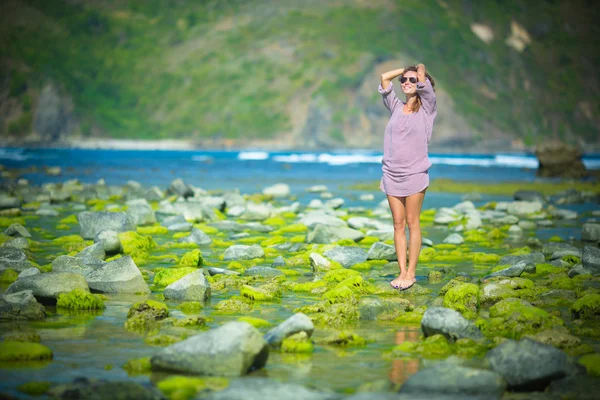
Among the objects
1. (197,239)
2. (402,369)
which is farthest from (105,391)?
(197,239)

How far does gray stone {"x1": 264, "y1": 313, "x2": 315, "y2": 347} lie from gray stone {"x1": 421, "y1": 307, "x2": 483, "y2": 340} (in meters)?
1.03

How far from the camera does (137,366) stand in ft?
18.5

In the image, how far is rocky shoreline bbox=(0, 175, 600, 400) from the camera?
5359 millimetres

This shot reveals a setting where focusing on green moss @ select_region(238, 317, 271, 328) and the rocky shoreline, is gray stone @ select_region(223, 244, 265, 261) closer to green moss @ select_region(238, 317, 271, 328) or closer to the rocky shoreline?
the rocky shoreline

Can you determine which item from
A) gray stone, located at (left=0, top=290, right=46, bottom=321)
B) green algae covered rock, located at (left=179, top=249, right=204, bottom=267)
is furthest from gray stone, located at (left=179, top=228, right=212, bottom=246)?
gray stone, located at (left=0, top=290, right=46, bottom=321)

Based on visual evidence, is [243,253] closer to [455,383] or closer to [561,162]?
[455,383]

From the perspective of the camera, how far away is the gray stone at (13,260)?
9.60 metres

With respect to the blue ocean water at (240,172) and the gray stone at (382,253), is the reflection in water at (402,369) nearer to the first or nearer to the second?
the gray stone at (382,253)

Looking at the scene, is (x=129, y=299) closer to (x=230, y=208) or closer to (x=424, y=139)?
(x=424, y=139)

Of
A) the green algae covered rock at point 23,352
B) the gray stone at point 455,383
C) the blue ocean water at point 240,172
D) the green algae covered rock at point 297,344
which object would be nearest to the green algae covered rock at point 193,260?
the green algae covered rock at point 297,344

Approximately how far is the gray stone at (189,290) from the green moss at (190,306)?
15cm

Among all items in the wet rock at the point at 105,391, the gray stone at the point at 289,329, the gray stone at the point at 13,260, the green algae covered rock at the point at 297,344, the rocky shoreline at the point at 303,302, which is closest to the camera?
the wet rock at the point at 105,391

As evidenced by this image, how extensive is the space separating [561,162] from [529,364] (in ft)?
135

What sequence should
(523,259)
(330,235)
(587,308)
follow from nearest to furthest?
(587,308) → (523,259) → (330,235)
